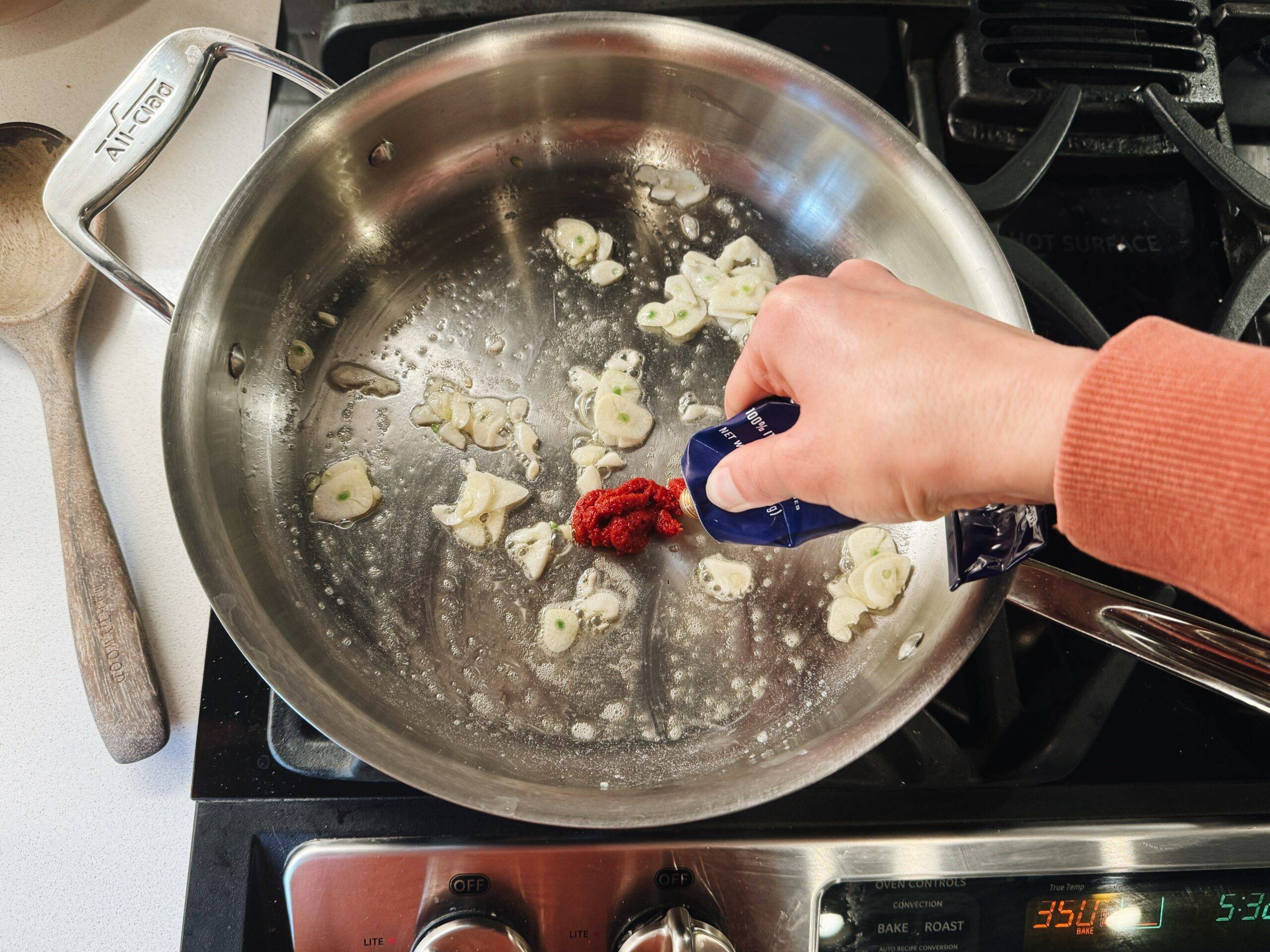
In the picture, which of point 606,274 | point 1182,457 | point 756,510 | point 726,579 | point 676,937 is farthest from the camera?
point 606,274

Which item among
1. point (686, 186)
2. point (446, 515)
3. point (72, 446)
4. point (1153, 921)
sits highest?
point (686, 186)

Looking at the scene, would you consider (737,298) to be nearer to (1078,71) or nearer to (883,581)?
(883,581)

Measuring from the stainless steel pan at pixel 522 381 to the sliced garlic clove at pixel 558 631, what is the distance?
0.01m

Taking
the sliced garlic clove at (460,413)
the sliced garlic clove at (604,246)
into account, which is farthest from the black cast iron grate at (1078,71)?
the sliced garlic clove at (460,413)

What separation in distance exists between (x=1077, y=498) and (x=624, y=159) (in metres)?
0.65

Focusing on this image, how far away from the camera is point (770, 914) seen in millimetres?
556

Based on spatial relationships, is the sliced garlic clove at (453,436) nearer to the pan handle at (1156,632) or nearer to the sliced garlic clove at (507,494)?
the sliced garlic clove at (507,494)

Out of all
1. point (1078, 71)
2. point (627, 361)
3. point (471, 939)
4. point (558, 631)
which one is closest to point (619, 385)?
point (627, 361)

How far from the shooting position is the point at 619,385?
761 mm

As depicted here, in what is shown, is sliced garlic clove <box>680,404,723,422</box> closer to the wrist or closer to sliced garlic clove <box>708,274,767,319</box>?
sliced garlic clove <box>708,274,767,319</box>

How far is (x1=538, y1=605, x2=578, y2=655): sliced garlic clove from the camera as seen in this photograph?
68 centimetres

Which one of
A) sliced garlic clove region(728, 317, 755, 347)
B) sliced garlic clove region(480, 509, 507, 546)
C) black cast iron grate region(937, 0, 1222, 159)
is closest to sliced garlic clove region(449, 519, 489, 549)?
sliced garlic clove region(480, 509, 507, 546)

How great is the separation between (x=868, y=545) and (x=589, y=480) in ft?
0.89

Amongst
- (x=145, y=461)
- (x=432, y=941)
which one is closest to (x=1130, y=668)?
(x=432, y=941)
